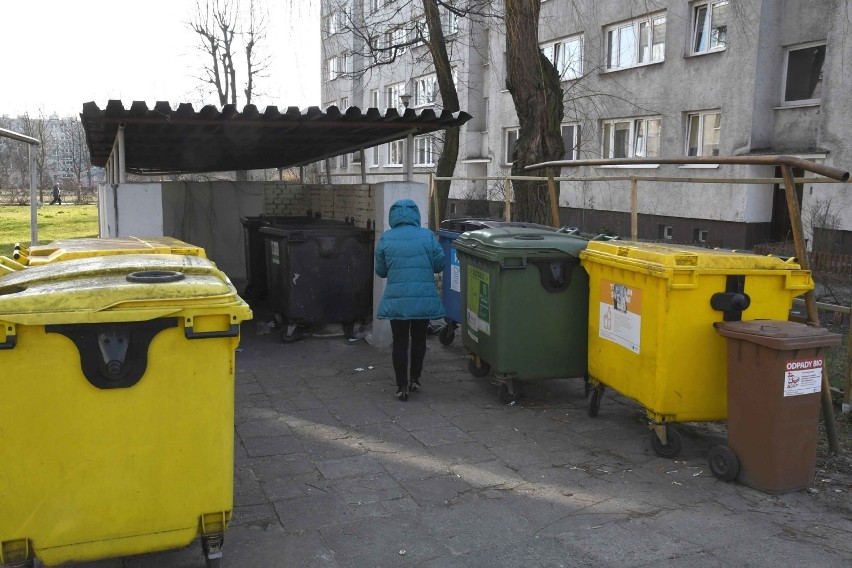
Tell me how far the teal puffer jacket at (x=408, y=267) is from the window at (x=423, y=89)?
22507mm

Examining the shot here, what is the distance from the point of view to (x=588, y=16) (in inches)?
804

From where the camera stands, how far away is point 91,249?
4.43 m

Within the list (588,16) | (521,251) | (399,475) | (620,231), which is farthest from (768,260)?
(588,16)

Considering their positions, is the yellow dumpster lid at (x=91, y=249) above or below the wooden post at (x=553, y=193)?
→ below

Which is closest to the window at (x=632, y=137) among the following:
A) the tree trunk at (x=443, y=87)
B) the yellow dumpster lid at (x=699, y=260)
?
the tree trunk at (x=443, y=87)

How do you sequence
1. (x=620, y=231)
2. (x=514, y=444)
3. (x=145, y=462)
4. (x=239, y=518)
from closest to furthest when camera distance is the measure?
(x=145, y=462) → (x=239, y=518) → (x=514, y=444) → (x=620, y=231)

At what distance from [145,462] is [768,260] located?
369 cm

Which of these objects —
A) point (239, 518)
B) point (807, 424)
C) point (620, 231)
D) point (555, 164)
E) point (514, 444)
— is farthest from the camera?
point (620, 231)

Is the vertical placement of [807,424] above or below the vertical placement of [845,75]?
below

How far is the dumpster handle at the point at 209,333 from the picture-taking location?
2.92 metres

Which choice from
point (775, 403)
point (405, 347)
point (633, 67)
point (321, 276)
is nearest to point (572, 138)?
point (633, 67)

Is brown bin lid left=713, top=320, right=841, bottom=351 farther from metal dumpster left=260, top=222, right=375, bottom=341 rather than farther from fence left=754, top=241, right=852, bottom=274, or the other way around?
fence left=754, top=241, right=852, bottom=274

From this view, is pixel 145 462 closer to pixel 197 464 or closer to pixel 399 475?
pixel 197 464

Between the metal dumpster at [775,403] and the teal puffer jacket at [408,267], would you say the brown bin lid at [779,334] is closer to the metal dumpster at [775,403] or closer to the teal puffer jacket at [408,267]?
the metal dumpster at [775,403]
